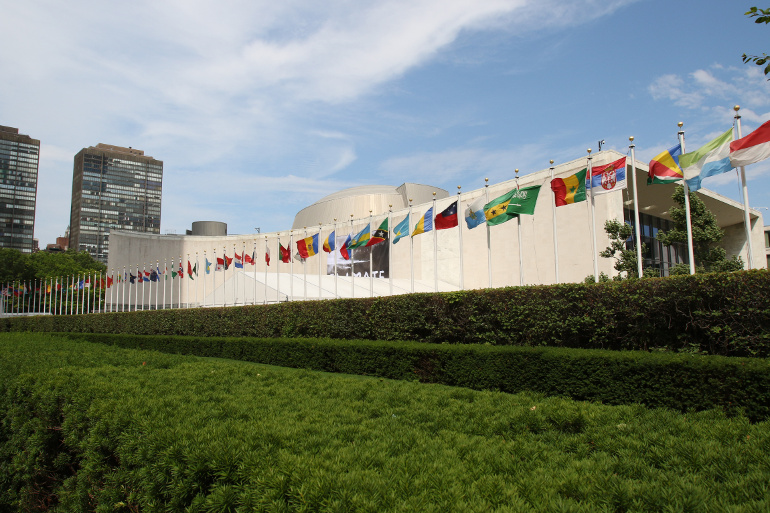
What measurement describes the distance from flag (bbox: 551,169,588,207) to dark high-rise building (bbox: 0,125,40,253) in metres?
108

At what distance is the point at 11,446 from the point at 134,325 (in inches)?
827

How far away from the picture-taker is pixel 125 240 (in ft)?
137

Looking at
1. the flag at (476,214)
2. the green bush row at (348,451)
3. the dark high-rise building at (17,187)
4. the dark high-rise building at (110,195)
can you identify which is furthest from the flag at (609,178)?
the dark high-rise building at (110,195)

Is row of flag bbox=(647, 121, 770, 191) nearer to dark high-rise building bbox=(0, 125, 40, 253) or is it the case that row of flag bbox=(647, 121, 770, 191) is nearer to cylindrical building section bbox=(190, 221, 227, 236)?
cylindrical building section bbox=(190, 221, 227, 236)

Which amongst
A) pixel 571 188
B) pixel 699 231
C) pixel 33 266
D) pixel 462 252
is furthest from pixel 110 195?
pixel 699 231

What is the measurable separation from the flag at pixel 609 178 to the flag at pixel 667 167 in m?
0.62

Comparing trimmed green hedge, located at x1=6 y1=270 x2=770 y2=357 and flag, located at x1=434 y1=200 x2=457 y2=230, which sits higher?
flag, located at x1=434 y1=200 x2=457 y2=230

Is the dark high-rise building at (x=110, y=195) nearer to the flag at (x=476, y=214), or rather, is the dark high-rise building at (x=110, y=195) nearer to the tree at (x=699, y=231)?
the flag at (x=476, y=214)

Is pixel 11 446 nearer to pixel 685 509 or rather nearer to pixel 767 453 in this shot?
pixel 685 509

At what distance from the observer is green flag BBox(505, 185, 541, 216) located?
41.7 feet

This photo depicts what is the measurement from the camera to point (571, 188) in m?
12.2

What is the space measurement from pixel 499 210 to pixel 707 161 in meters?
4.82

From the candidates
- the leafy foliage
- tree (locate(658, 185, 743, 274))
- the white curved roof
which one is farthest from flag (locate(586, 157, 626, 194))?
the leafy foliage

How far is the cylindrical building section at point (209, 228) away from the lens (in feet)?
170
